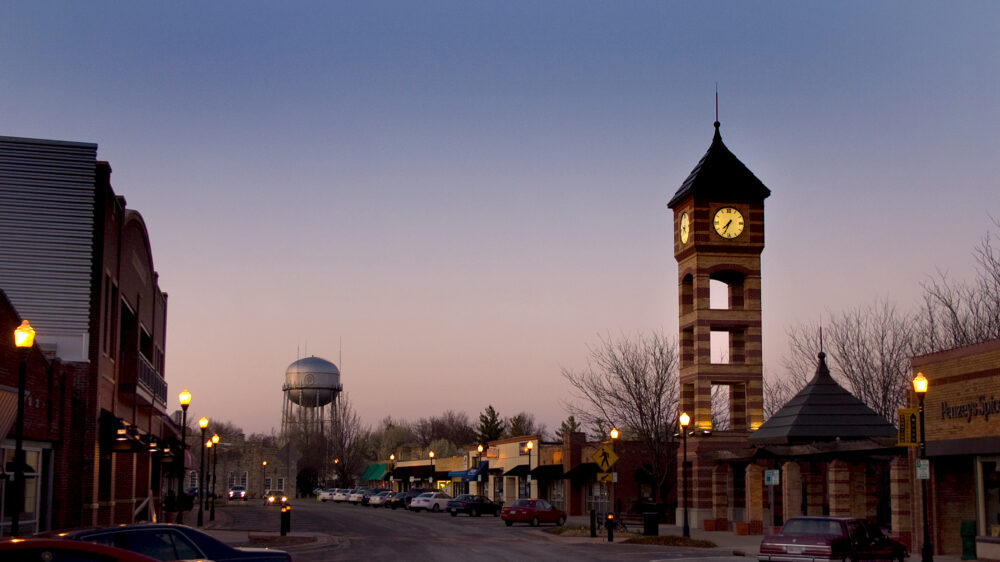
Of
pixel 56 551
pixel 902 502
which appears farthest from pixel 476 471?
pixel 56 551

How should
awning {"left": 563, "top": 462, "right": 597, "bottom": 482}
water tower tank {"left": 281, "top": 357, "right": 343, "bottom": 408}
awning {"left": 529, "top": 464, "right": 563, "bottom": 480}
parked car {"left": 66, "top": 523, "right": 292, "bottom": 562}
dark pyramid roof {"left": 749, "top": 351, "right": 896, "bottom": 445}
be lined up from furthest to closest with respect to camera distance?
water tower tank {"left": 281, "top": 357, "right": 343, "bottom": 408} < awning {"left": 529, "top": 464, "right": 563, "bottom": 480} < awning {"left": 563, "top": 462, "right": 597, "bottom": 482} < dark pyramid roof {"left": 749, "top": 351, "right": 896, "bottom": 445} < parked car {"left": 66, "top": 523, "right": 292, "bottom": 562}

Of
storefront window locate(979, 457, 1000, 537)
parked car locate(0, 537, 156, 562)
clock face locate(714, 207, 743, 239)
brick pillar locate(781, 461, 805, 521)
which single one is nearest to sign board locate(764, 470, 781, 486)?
brick pillar locate(781, 461, 805, 521)

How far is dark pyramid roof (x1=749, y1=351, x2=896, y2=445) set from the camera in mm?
40438

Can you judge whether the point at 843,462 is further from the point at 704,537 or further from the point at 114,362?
the point at 114,362

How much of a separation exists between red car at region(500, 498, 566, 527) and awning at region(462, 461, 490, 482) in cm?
2967

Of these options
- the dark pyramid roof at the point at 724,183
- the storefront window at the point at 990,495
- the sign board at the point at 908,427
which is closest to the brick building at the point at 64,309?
the sign board at the point at 908,427

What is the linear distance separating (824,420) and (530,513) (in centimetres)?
1592

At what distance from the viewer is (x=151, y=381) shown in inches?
1753

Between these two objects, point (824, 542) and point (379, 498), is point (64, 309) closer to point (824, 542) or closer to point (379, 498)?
point (824, 542)

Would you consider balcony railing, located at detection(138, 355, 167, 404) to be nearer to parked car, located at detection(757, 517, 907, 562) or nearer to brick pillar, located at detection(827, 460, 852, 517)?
brick pillar, located at detection(827, 460, 852, 517)

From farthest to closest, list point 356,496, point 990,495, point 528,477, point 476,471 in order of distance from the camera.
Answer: point 356,496 → point 476,471 → point 528,477 → point 990,495

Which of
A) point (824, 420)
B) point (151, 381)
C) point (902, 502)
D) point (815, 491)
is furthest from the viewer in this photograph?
point (151, 381)

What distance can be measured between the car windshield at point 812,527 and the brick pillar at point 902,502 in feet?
34.6

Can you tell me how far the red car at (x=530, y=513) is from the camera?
50750 millimetres
